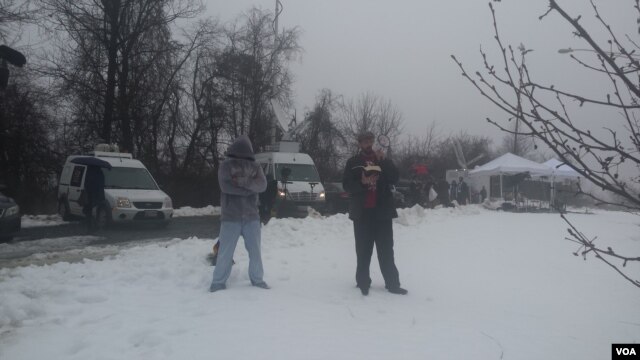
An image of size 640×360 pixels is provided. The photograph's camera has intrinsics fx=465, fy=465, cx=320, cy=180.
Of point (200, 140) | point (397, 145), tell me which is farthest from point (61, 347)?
point (397, 145)

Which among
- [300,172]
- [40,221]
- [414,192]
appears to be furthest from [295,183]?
[40,221]

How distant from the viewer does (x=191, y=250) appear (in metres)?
7.70

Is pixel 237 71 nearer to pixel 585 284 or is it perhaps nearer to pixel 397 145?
pixel 585 284

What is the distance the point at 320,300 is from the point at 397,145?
43883 millimetres

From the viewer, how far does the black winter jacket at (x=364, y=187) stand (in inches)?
219

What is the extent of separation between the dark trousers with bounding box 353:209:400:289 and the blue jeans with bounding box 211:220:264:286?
3.93 feet

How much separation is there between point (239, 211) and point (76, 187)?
10.8 m

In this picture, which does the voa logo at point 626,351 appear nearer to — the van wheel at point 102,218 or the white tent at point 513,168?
the van wheel at point 102,218

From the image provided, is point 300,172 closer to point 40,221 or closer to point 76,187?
point 76,187

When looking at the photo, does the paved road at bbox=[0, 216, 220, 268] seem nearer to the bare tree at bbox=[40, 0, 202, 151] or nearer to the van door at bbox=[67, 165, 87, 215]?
the van door at bbox=[67, 165, 87, 215]

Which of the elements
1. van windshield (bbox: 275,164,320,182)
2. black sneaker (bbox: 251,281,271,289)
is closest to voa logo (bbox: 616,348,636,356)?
black sneaker (bbox: 251,281,271,289)

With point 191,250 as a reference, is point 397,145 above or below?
above

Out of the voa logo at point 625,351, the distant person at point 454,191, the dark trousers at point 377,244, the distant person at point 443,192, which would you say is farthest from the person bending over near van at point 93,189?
the distant person at point 454,191

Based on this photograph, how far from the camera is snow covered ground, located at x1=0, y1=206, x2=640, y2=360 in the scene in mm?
3648
